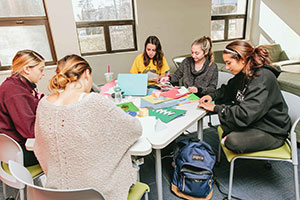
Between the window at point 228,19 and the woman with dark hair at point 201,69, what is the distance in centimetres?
288

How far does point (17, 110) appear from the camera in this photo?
1249mm

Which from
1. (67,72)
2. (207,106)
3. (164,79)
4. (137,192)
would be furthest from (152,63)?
(137,192)

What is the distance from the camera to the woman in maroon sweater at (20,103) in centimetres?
125

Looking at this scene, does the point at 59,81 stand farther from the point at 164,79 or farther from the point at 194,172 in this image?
the point at 164,79

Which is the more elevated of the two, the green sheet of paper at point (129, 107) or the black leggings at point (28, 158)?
the green sheet of paper at point (129, 107)

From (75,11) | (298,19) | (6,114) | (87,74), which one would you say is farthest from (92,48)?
(298,19)

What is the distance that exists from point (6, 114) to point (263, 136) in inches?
67.7

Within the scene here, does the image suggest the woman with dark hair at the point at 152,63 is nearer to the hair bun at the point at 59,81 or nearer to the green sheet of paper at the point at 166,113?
the green sheet of paper at the point at 166,113

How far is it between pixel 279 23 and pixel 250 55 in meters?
4.36

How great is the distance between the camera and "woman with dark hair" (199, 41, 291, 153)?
4.23ft

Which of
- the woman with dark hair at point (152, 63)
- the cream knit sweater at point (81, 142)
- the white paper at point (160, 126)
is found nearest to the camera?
the cream knit sweater at point (81, 142)

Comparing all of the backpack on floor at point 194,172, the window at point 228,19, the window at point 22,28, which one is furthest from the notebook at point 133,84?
the window at point 228,19

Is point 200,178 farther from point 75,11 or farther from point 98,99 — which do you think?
point 75,11

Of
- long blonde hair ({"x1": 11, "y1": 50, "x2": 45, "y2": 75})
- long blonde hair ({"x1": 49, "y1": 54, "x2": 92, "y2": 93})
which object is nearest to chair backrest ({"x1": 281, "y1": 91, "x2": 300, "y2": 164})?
long blonde hair ({"x1": 49, "y1": 54, "x2": 92, "y2": 93})
